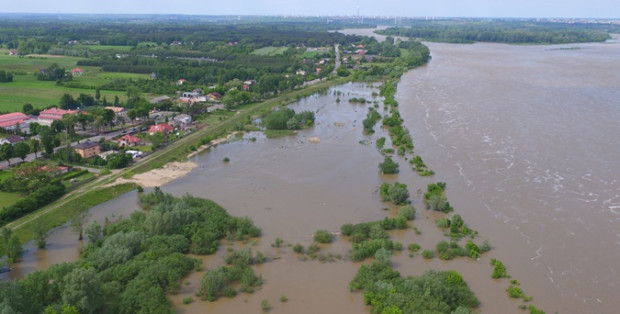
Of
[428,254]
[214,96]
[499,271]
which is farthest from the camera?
[214,96]

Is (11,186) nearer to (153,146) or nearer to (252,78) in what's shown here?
(153,146)

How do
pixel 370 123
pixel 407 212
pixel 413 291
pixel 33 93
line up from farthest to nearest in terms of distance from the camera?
pixel 33 93 < pixel 370 123 < pixel 407 212 < pixel 413 291

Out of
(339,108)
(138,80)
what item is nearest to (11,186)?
(339,108)

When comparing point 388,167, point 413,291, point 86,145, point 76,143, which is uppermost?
point 86,145

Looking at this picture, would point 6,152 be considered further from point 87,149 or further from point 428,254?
point 428,254

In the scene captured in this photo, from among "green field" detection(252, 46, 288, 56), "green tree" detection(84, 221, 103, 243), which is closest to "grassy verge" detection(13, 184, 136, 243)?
"green tree" detection(84, 221, 103, 243)

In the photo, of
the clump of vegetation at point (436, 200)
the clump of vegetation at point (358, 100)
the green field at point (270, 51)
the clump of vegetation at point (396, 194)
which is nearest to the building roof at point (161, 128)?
the clump of vegetation at point (396, 194)

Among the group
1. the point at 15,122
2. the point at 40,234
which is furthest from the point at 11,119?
the point at 40,234
